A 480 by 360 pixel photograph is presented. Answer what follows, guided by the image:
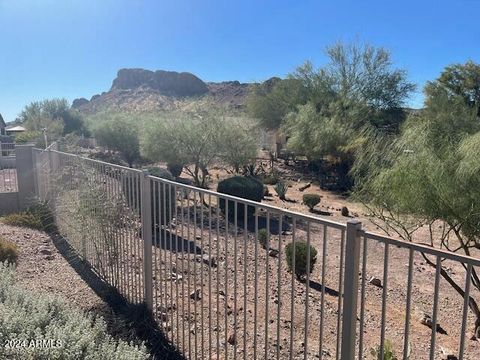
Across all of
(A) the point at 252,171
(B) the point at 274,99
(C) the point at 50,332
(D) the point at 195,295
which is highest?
(B) the point at 274,99

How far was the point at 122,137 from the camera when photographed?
26516 millimetres

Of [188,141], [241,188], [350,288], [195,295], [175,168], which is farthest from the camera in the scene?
[175,168]

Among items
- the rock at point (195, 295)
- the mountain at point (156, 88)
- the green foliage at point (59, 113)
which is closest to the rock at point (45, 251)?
the rock at point (195, 295)

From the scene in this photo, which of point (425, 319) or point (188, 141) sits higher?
point (188, 141)

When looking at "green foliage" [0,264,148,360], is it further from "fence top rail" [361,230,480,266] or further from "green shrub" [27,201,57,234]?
"green shrub" [27,201,57,234]

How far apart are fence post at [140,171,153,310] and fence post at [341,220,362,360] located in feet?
7.96

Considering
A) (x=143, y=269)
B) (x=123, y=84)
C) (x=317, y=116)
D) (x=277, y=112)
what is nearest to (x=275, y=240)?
(x=143, y=269)

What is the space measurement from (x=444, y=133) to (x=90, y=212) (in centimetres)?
552

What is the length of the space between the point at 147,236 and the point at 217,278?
1.18 meters

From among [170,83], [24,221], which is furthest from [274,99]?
[170,83]

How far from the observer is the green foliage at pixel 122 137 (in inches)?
1033

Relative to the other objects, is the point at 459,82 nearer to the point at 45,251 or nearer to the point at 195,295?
the point at 45,251

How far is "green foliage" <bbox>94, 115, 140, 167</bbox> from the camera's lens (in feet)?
86.1

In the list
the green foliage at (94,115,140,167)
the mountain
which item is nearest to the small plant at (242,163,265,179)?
the green foliage at (94,115,140,167)
